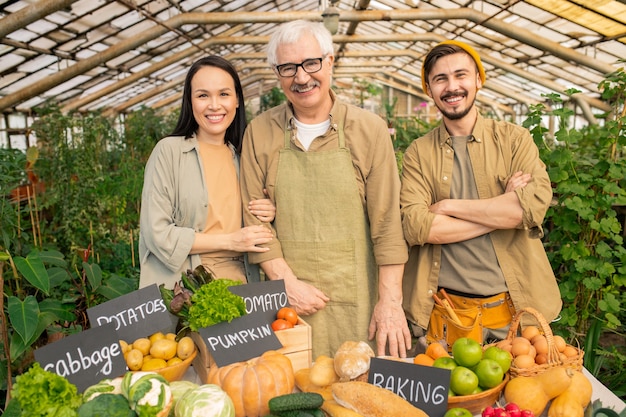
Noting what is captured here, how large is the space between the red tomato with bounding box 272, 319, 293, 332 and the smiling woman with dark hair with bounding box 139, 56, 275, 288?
34 centimetres

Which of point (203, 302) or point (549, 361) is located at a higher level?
point (203, 302)

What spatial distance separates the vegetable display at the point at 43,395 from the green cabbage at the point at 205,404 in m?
0.25

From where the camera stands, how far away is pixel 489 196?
2.07 metres

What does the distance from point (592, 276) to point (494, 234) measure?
1.13 metres

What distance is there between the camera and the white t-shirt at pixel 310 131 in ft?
6.75

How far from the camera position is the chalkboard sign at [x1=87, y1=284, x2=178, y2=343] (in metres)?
1.61

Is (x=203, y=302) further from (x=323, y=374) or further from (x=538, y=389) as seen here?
(x=538, y=389)

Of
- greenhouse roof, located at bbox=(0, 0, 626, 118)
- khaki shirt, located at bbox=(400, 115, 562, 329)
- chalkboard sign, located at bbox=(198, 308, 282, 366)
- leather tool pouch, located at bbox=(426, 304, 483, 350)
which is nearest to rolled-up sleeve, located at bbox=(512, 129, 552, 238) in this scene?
khaki shirt, located at bbox=(400, 115, 562, 329)

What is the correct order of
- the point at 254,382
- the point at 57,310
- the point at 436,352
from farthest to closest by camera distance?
the point at 57,310 → the point at 436,352 → the point at 254,382

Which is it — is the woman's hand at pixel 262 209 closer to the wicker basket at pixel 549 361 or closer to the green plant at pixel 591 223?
the wicker basket at pixel 549 361

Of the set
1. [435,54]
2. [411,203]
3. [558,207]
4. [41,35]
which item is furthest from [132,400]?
[41,35]

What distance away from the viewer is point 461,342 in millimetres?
1532

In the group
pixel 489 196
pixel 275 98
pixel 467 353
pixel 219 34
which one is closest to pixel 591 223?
pixel 489 196

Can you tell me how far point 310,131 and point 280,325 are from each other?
0.80m
